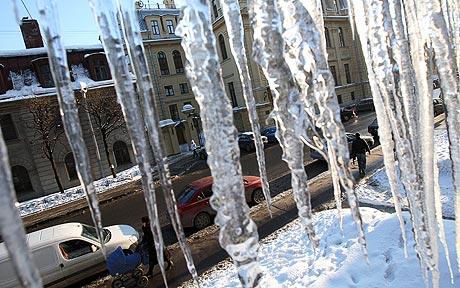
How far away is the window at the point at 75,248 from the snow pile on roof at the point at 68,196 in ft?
35.1

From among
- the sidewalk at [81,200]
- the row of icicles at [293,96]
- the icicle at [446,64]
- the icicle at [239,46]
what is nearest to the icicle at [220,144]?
the row of icicles at [293,96]

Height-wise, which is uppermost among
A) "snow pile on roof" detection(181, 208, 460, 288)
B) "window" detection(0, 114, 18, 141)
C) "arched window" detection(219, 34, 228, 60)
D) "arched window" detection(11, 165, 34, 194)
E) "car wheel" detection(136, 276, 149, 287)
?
"arched window" detection(219, 34, 228, 60)

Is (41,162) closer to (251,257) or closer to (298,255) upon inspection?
(298,255)

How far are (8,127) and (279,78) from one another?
74.2ft

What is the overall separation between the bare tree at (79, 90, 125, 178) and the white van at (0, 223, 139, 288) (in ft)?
44.5

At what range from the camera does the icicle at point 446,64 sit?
2.37 meters

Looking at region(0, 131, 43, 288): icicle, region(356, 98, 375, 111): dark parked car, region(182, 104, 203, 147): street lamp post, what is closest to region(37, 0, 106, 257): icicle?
region(0, 131, 43, 288): icicle

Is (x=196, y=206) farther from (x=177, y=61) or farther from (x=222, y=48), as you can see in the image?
(x=177, y=61)

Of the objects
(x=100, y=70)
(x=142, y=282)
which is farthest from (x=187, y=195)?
(x=100, y=70)

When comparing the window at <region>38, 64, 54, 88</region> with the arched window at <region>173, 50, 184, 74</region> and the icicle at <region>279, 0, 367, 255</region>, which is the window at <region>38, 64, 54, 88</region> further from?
the icicle at <region>279, 0, 367, 255</region>

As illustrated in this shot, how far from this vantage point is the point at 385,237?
17.5ft

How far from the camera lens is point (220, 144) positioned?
1899mm

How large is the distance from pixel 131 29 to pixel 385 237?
5.19 metres

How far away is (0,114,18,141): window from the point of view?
19562 millimetres
